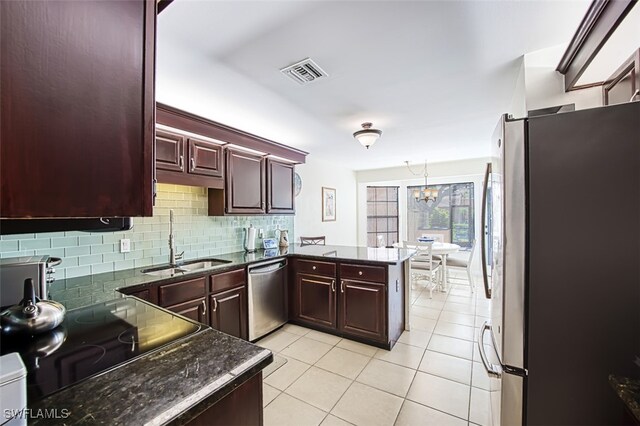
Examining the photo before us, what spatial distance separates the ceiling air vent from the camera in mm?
1928

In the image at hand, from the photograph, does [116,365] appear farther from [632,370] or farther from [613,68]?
[613,68]

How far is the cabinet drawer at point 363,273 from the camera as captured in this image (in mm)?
2699

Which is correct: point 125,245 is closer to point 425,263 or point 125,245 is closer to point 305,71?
point 305,71

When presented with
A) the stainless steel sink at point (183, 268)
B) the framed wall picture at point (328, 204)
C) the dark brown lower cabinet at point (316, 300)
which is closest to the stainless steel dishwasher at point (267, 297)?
the dark brown lower cabinet at point (316, 300)

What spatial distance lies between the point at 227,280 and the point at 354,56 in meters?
2.17

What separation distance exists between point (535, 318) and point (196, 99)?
9.51 feet

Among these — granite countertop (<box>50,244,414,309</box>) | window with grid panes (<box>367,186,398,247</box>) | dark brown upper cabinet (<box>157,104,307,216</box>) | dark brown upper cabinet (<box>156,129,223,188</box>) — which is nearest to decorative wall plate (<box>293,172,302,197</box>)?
dark brown upper cabinet (<box>157,104,307,216</box>)

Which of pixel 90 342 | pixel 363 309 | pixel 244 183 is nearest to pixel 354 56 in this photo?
pixel 244 183

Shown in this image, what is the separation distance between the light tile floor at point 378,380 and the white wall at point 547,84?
213 cm

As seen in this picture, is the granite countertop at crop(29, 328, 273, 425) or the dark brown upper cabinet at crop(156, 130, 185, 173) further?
the dark brown upper cabinet at crop(156, 130, 185, 173)

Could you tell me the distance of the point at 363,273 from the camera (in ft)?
9.16

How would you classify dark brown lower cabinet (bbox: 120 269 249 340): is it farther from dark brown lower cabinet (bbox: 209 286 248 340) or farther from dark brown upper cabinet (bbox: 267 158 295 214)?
dark brown upper cabinet (bbox: 267 158 295 214)

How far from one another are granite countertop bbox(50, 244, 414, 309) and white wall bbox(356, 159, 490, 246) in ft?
10.3

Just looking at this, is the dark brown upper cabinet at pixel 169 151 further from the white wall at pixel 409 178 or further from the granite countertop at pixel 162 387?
the white wall at pixel 409 178
